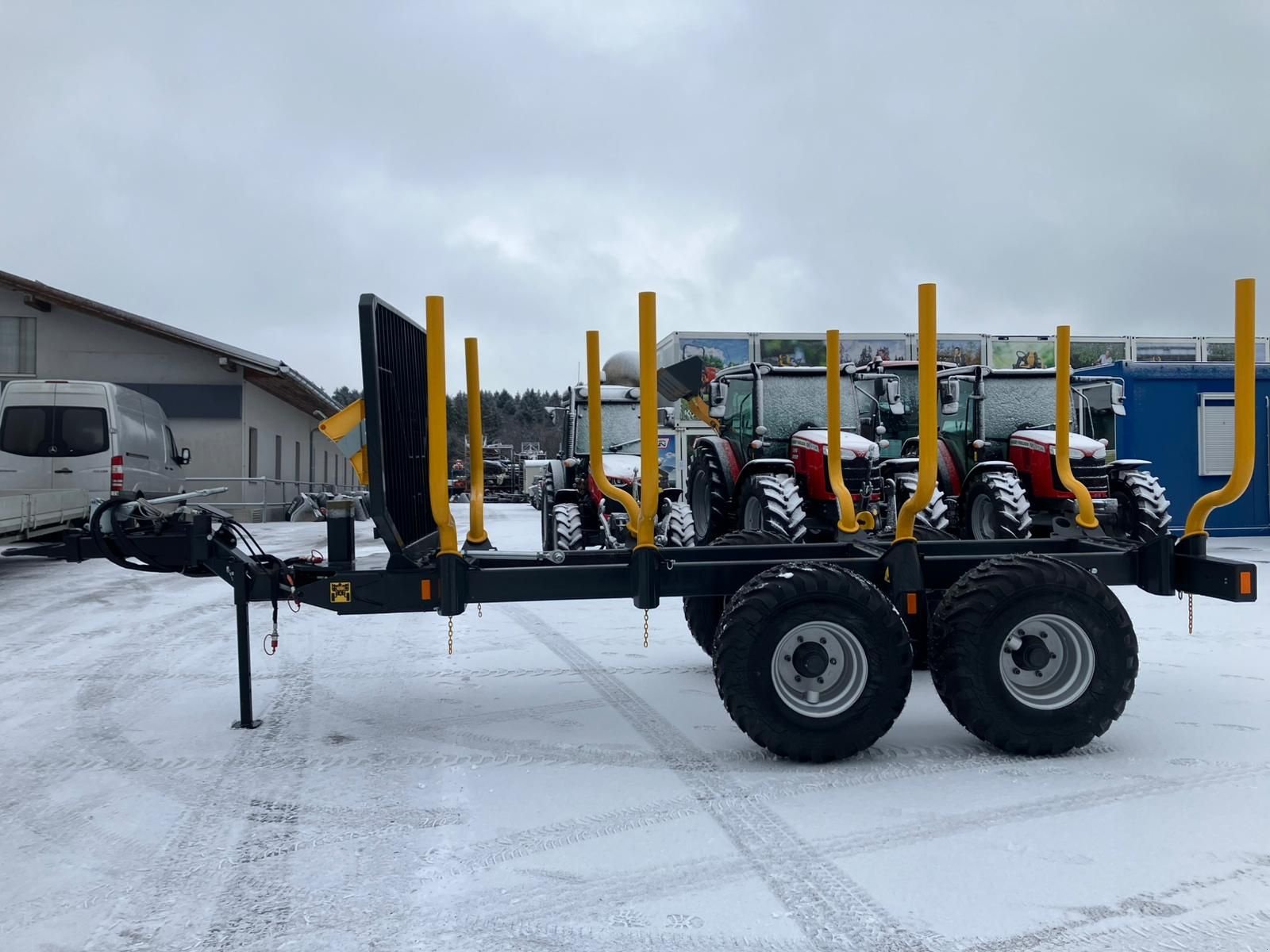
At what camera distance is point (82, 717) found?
5.77 metres

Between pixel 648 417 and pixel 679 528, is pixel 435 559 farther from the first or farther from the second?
pixel 679 528

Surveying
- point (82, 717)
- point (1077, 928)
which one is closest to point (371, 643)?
point (82, 717)

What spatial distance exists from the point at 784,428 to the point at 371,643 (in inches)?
173

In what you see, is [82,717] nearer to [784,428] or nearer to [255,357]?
[784,428]

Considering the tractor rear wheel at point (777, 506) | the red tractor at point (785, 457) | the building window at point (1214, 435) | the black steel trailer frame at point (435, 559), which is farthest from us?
the building window at point (1214, 435)

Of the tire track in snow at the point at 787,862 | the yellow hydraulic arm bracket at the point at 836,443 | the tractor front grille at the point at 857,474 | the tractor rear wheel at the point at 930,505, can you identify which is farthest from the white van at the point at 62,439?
the yellow hydraulic arm bracket at the point at 836,443

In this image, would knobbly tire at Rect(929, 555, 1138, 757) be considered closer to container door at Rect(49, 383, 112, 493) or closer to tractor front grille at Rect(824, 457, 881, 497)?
tractor front grille at Rect(824, 457, 881, 497)

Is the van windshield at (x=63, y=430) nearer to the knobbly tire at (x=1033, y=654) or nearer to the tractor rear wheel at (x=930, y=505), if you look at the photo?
the tractor rear wheel at (x=930, y=505)

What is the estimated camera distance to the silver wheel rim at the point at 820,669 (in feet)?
15.6

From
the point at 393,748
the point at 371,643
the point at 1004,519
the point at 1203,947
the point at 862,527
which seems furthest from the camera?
the point at 1004,519

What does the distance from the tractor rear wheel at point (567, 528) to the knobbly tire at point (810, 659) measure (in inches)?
262

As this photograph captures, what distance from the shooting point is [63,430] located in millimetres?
13984

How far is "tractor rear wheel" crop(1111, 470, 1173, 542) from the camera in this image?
10078mm

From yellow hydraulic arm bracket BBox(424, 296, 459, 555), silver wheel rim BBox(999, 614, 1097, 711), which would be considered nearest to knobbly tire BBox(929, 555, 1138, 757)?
silver wheel rim BBox(999, 614, 1097, 711)
